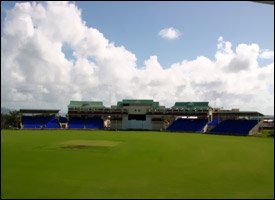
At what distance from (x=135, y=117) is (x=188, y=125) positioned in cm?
725

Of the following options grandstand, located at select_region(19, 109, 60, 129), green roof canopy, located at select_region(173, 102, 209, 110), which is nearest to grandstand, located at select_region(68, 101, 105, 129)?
grandstand, located at select_region(19, 109, 60, 129)

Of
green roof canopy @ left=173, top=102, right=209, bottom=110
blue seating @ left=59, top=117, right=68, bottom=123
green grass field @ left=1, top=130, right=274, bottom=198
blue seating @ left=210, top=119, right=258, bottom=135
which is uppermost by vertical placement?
green roof canopy @ left=173, top=102, right=209, bottom=110

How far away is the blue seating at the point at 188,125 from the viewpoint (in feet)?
128

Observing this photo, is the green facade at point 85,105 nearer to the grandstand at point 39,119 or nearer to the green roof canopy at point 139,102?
the grandstand at point 39,119

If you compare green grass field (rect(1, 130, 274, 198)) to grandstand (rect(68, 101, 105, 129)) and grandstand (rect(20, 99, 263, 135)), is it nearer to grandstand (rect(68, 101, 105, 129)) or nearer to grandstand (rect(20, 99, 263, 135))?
grandstand (rect(20, 99, 263, 135))

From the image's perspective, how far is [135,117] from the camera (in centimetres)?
4388

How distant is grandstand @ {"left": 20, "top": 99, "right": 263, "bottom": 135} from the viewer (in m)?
40.7

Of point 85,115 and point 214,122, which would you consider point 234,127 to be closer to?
point 214,122

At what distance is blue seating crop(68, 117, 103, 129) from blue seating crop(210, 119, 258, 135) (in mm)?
14518

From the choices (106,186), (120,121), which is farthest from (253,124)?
(106,186)

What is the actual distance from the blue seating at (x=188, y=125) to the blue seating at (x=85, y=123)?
8996 mm

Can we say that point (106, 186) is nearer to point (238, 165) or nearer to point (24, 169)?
point (24, 169)

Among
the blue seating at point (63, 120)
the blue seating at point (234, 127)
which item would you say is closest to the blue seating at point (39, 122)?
the blue seating at point (63, 120)

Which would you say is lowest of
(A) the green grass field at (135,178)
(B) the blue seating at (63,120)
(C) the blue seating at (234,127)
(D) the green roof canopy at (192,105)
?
(A) the green grass field at (135,178)
